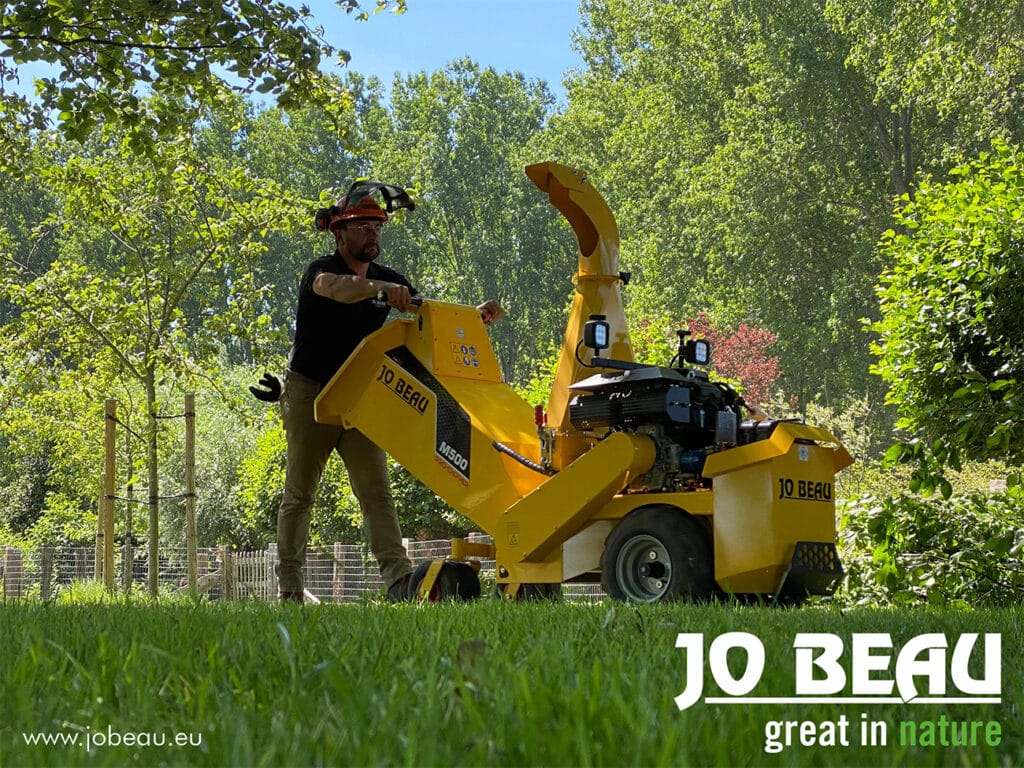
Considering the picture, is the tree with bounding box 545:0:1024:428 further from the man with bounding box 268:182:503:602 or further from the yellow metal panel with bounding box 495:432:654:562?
the yellow metal panel with bounding box 495:432:654:562

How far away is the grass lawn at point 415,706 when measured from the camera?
5.27 feet

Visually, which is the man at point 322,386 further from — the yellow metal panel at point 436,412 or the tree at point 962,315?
the tree at point 962,315

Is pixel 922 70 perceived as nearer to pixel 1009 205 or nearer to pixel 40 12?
pixel 1009 205

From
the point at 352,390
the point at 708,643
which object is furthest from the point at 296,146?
the point at 708,643

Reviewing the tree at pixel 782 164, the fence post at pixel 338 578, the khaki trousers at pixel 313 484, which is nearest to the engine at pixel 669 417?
the khaki trousers at pixel 313 484


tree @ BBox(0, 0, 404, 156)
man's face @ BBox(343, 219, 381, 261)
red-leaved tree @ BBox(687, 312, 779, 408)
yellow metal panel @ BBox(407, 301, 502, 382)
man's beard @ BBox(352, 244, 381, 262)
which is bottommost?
yellow metal panel @ BBox(407, 301, 502, 382)

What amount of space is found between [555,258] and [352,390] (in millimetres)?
47999

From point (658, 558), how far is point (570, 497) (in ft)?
1.84

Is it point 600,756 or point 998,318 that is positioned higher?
point 998,318

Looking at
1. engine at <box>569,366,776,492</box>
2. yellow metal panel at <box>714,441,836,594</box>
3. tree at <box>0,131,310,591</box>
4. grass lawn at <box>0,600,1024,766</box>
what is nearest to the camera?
grass lawn at <box>0,600,1024,766</box>

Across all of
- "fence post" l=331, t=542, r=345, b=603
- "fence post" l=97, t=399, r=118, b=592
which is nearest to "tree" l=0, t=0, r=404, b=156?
"fence post" l=97, t=399, r=118, b=592

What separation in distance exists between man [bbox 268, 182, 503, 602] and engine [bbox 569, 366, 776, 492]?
4.68ft

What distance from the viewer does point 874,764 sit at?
176 centimetres

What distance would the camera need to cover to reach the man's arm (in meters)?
7.05
